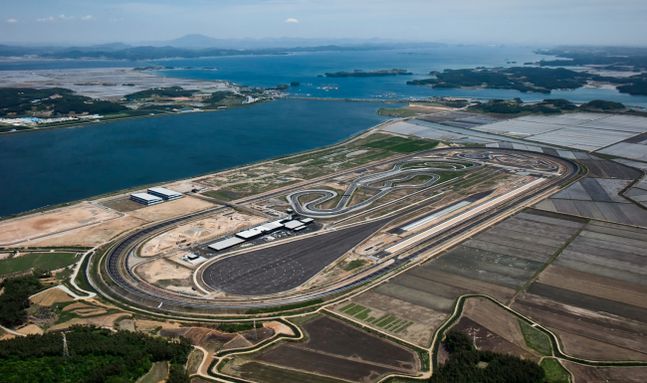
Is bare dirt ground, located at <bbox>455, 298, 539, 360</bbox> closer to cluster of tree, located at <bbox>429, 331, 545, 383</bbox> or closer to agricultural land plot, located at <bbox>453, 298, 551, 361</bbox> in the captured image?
agricultural land plot, located at <bbox>453, 298, 551, 361</bbox>

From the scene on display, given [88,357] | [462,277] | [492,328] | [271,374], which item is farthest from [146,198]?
[492,328]

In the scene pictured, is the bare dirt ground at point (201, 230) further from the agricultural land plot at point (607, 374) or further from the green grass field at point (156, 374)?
the agricultural land plot at point (607, 374)

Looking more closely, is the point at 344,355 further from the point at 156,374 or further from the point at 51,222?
the point at 51,222

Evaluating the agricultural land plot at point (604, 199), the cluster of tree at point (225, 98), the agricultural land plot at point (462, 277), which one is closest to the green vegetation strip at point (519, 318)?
the agricultural land plot at point (462, 277)

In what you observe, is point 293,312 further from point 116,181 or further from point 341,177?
point 116,181

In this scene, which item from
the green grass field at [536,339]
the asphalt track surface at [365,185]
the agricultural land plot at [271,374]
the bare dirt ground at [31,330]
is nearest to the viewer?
the agricultural land plot at [271,374]

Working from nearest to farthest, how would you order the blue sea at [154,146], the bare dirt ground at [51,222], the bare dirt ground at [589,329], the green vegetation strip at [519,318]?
the green vegetation strip at [519,318], the bare dirt ground at [589,329], the bare dirt ground at [51,222], the blue sea at [154,146]

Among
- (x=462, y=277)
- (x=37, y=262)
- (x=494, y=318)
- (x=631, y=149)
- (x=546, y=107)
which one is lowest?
(x=494, y=318)

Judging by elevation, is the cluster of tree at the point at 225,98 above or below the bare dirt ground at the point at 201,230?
above
